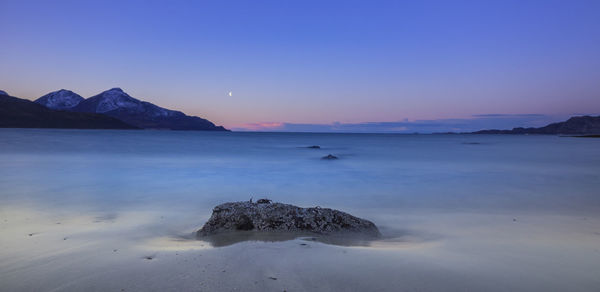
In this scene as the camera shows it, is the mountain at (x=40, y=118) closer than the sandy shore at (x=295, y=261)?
No

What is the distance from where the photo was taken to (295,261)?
3572 mm

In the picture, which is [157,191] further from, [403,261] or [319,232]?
[403,261]

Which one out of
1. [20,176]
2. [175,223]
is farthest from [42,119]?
[175,223]

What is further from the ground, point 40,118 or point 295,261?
point 40,118

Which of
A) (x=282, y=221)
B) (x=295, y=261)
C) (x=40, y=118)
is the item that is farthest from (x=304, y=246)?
(x=40, y=118)

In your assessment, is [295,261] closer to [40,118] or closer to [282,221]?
[282,221]

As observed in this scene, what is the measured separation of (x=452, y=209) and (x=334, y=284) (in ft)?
19.3

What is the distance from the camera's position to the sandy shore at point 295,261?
3.03 m

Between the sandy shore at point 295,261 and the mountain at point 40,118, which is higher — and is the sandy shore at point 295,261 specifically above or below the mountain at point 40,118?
below

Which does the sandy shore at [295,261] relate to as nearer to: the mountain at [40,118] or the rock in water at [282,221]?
the rock in water at [282,221]

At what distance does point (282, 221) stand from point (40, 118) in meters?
198

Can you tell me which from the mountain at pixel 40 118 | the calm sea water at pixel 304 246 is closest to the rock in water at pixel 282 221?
the calm sea water at pixel 304 246

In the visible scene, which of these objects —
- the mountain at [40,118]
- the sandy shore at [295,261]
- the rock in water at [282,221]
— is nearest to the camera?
the sandy shore at [295,261]

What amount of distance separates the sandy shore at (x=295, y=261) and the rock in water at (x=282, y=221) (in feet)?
1.48
